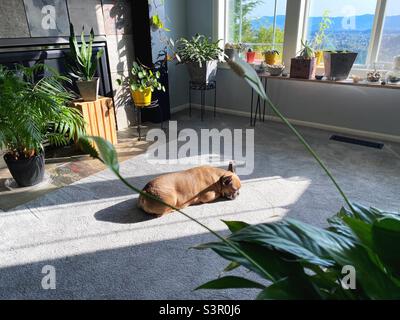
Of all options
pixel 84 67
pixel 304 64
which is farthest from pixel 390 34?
pixel 84 67

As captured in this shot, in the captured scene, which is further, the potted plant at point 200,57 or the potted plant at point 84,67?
the potted plant at point 200,57

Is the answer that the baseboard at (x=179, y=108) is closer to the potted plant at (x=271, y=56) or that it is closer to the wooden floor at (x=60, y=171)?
the wooden floor at (x=60, y=171)

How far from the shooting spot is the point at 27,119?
199 centimetres

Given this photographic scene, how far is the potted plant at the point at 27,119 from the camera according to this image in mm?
1981

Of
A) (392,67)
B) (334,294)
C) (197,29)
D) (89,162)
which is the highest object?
(197,29)

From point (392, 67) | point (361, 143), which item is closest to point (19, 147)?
point (361, 143)

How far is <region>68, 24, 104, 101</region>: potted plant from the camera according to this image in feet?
8.67

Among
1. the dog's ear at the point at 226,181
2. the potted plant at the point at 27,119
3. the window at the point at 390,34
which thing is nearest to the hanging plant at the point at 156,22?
the potted plant at the point at 27,119

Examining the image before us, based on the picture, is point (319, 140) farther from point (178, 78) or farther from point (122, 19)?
point (122, 19)

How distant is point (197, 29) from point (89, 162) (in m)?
2.42

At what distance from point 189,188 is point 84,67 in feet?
5.16

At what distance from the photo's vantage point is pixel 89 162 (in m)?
2.73

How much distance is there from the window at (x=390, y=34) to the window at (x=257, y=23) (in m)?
1.04

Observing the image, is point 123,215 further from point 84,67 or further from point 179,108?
point 179,108
